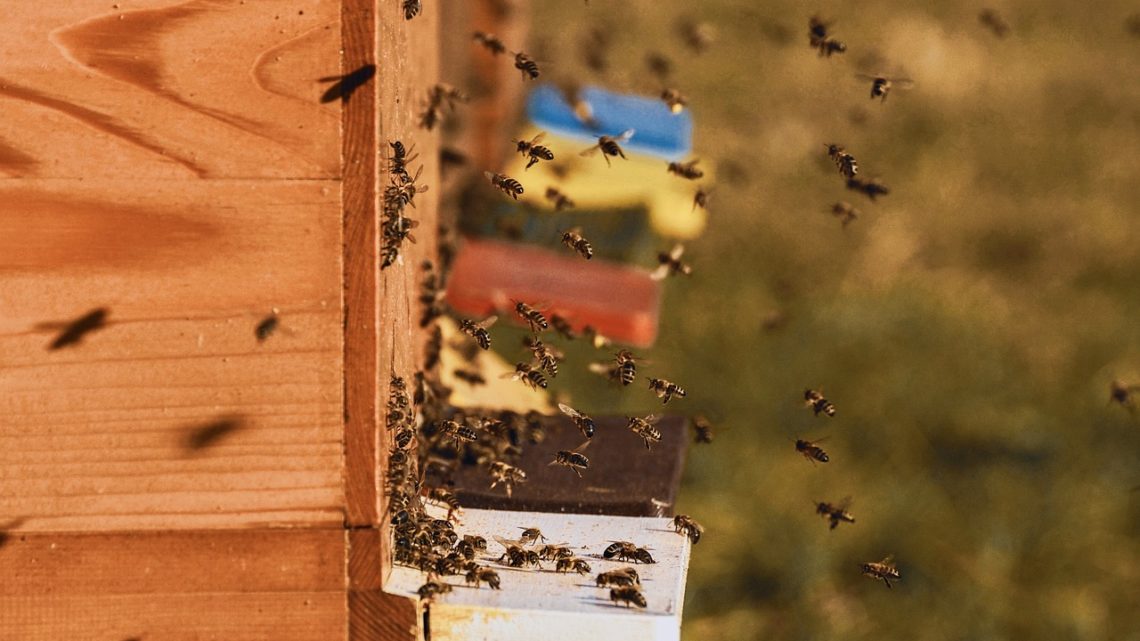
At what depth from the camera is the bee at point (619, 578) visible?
11.2ft

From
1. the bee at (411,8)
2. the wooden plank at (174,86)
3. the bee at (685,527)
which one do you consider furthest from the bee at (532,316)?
the wooden plank at (174,86)

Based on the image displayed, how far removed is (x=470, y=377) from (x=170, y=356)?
2065 millimetres

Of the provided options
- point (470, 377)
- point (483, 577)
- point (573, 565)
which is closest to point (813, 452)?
point (470, 377)

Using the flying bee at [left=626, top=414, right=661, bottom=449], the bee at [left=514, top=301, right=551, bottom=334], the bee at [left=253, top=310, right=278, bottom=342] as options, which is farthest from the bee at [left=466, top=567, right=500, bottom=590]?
the bee at [left=514, top=301, right=551, bottom=334]

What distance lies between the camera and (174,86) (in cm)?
327

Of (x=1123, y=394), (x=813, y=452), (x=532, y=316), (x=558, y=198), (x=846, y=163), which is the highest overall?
(x=846, y=163)

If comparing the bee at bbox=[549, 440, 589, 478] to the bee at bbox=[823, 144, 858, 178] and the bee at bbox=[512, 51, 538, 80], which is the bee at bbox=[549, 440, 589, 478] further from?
the bee at bbox=[823, 144, 858, 178]

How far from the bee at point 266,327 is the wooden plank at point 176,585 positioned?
0.56 metres

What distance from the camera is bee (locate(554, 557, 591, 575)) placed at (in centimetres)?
356

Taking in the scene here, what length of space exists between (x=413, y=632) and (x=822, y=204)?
9.28 m

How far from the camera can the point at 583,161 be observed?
840 centimetres

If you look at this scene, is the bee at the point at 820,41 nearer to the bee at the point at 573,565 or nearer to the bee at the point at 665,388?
the bee at the point at 665,388

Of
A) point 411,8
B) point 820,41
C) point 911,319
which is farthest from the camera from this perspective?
point 911,319

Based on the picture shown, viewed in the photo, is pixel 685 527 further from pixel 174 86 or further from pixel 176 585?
pixel 174 86
